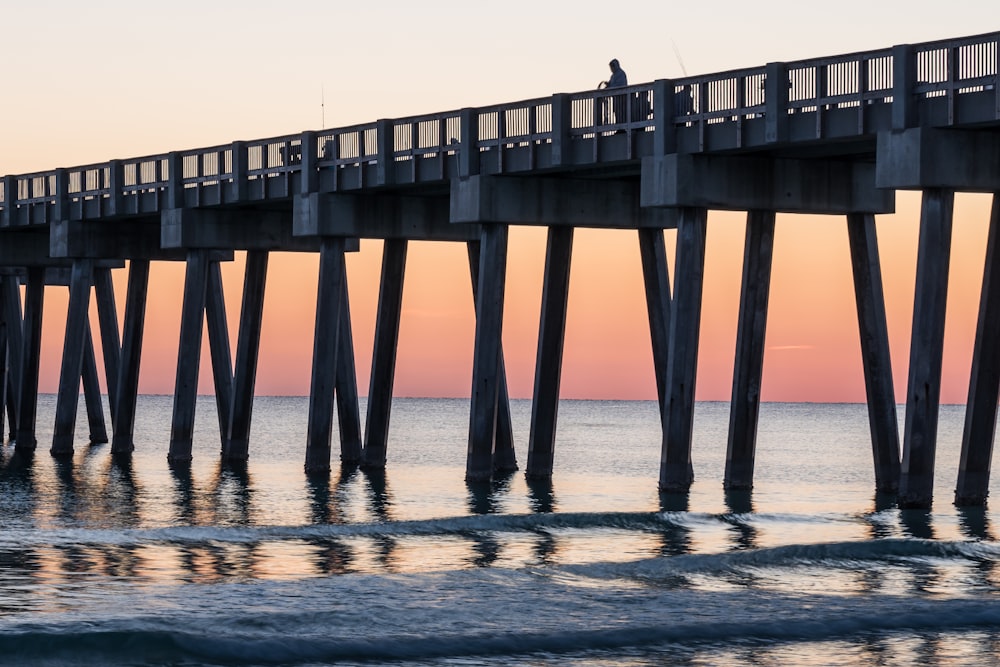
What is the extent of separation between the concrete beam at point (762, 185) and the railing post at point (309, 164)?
11706 mm

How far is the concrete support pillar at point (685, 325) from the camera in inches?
1518

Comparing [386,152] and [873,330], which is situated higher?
[386,152]

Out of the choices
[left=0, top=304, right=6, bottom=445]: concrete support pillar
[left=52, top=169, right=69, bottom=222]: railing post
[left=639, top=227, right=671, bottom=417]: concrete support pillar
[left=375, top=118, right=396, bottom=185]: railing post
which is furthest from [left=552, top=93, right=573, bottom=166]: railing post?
[left=0, top=304, right=6, bottom=445]: concrete support pillar

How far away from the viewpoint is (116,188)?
55844 millimetres

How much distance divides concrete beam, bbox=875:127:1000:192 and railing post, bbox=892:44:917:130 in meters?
0.23

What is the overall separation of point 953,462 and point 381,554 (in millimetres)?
48955

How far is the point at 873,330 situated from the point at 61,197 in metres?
27.2

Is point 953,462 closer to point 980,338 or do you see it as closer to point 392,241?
point 392,241

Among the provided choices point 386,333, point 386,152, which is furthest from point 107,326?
point 386,152

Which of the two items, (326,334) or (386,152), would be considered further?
(326,334)

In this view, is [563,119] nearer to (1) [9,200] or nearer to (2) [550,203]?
(2) [550,203]

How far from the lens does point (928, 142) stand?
33594 mm

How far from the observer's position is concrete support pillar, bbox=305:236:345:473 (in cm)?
4706

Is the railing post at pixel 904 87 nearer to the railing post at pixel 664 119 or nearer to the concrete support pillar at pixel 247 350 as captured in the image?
the railing post at pixel 664 119
